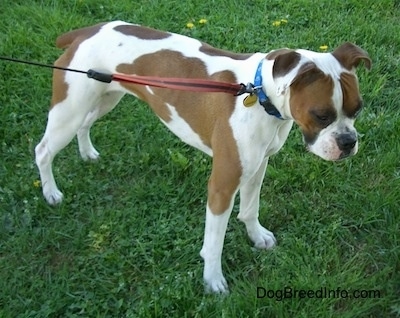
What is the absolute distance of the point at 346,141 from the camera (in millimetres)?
2848

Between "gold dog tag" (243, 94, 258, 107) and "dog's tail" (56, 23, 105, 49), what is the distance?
0.98 m

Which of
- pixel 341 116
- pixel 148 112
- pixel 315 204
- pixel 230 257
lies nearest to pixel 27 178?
pixel 148 112

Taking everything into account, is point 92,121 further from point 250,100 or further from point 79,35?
point 250,100

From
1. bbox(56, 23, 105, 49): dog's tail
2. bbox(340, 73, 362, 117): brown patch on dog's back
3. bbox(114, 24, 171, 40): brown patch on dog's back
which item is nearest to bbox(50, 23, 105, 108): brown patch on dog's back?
bbox(56, 23, 105, 49): dog's tail

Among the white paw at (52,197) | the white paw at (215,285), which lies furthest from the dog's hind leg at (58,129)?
the white paw at (215,285)

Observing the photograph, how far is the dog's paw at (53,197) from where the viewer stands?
157 inches

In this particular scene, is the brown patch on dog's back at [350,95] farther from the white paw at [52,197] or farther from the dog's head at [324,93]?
the white paw at [52,197]

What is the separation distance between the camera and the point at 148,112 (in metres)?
4.65

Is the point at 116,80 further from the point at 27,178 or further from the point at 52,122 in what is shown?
the point at 27,178

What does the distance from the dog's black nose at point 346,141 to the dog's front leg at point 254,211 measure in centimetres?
57

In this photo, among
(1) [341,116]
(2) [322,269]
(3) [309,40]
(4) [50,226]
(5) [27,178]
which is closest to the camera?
(1) [341,116]

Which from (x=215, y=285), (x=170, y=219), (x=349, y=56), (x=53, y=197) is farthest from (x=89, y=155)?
(x=349, y=56)

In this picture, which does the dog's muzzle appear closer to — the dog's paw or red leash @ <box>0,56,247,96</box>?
red leash @ <box>0,56,247,96</box>

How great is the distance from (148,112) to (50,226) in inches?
46.3
